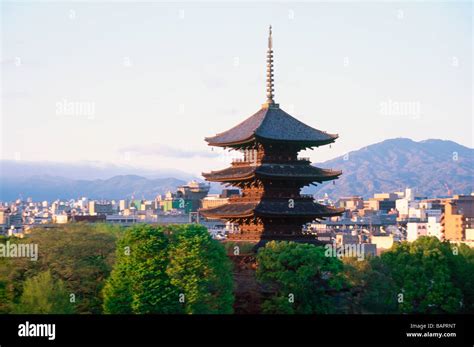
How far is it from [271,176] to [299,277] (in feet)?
29.5

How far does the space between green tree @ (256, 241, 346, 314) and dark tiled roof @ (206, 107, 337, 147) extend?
899 cm

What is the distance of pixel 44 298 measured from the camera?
171 feet

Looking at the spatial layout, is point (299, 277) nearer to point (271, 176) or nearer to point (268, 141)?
point (271, 176)

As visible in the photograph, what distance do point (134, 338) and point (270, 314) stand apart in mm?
12326

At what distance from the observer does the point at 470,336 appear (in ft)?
157

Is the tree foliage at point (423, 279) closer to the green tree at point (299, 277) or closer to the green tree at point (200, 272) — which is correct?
the green tree at point (299, 277)

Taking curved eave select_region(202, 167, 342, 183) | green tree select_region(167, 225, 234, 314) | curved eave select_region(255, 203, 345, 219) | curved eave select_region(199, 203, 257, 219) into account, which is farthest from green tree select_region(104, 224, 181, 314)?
curved eave select_region(202, 167, 342, 183)

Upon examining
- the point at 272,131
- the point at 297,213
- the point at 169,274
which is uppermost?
the point at 272,131

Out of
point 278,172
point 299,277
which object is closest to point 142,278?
point 299,277

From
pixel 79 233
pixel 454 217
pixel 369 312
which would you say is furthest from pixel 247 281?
pixel 454 217

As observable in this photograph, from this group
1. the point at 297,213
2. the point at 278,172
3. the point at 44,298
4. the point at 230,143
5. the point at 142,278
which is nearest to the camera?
the point at 44,298

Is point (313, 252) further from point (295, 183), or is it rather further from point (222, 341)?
point (222, 341)

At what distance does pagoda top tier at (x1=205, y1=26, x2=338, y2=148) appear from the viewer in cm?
6575

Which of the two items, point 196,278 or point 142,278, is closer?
point 142,278
